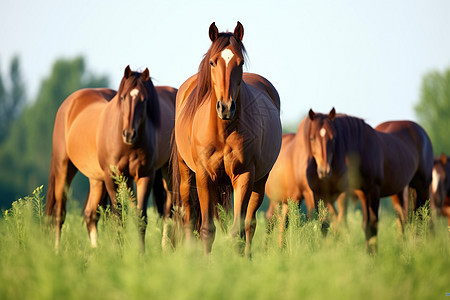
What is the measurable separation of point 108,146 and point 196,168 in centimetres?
227

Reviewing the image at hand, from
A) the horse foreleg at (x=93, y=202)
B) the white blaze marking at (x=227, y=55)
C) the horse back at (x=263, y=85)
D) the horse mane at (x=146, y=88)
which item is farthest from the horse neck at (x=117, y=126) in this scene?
the white blaze marking at (x=227, y=55)

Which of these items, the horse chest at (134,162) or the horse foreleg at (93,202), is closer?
the horse chest at (134,162)

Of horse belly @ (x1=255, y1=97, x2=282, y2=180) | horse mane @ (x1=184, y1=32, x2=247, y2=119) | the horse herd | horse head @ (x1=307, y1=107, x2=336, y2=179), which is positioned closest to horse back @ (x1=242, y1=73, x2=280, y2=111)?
the horse herd

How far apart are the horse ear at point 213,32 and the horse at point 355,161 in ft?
12.8

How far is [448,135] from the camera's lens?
126 ft

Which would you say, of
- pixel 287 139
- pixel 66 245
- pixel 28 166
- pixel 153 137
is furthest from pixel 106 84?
pixel 66 245

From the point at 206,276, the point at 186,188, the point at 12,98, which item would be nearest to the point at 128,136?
the point at 186,188

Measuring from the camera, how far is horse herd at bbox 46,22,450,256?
534 centimetres

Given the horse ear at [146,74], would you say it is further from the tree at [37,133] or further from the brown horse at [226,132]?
the tree at [37,133]

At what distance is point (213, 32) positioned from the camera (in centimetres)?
549

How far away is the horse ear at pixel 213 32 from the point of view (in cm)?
546

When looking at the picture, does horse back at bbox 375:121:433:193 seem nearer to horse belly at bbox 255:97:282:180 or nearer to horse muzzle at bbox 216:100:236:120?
Result: horse belly at bbox 255:97:282:180

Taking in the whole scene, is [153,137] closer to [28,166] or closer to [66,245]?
[66,245]

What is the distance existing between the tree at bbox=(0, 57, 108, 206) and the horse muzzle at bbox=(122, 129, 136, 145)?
933 inches
